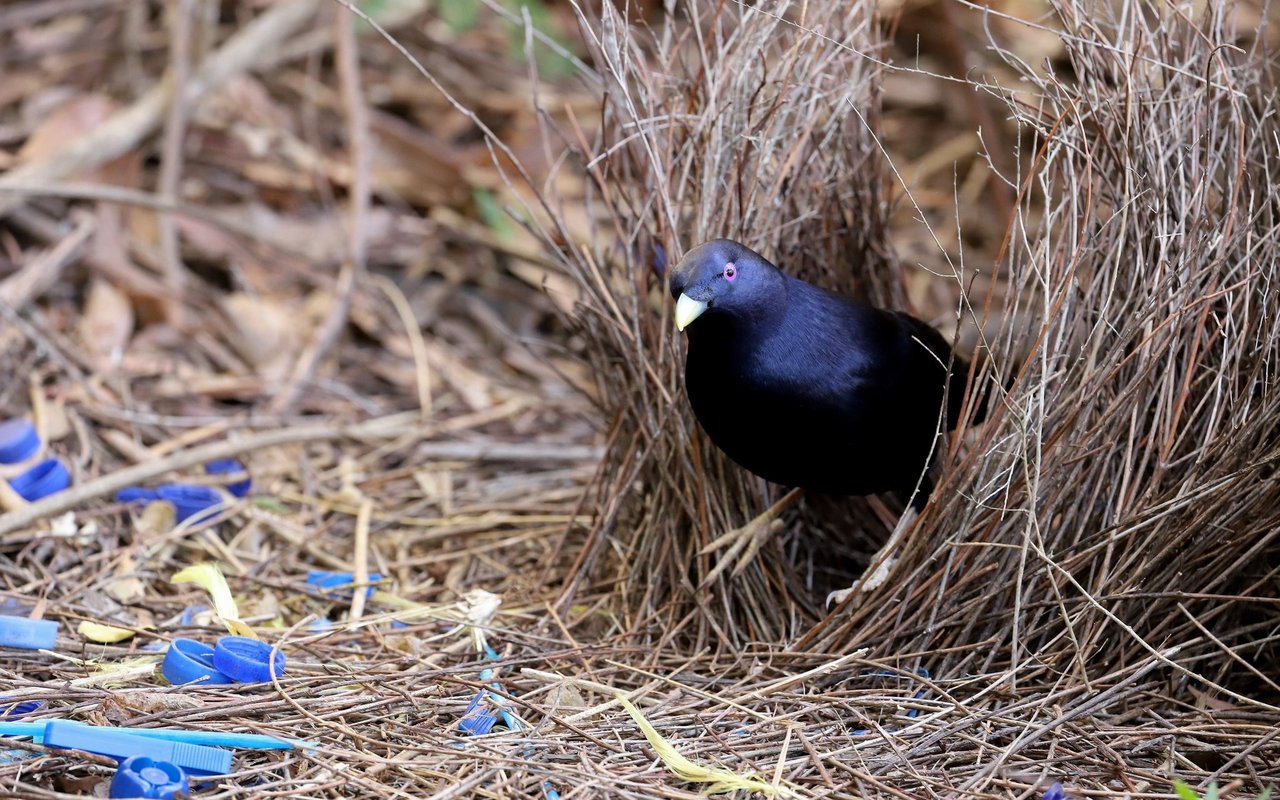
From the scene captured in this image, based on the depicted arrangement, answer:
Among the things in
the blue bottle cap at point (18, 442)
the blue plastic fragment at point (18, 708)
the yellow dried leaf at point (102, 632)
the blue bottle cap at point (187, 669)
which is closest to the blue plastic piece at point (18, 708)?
the blue plastic fragment at point (18, 708)

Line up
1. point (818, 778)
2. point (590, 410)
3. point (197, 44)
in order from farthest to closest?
point (197, 44) → point (590, 410) → point (818, 778)

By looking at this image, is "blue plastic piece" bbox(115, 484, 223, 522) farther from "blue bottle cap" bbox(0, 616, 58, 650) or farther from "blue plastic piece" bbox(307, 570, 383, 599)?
A: "blue bottle cap" bbox(0, 616, 58, 650)

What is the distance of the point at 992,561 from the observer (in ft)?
8.32

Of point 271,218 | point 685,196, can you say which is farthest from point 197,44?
point 685,196

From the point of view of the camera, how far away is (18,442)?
3176 mm

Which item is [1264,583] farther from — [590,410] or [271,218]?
[271,218]

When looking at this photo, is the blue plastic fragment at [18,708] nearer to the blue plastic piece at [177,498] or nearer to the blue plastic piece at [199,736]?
the blue plastic piece at [199,736]

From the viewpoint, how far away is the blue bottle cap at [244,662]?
239 cm

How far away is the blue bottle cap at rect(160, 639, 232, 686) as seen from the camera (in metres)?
2.39

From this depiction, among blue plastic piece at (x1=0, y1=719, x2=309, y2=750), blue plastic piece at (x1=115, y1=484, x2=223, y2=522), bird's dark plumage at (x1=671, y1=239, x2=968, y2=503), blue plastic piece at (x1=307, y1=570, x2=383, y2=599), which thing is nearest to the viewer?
blue plastic piece at (x1=0, y1=719, x2=309, y2=750)

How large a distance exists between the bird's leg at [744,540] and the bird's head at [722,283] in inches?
20.9

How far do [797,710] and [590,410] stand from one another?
1754 mm

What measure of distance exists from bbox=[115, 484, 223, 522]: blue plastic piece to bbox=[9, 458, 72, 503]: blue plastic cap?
144 millimetres

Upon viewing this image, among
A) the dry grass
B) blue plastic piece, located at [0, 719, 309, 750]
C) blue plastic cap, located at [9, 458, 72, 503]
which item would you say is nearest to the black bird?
the dry grass
